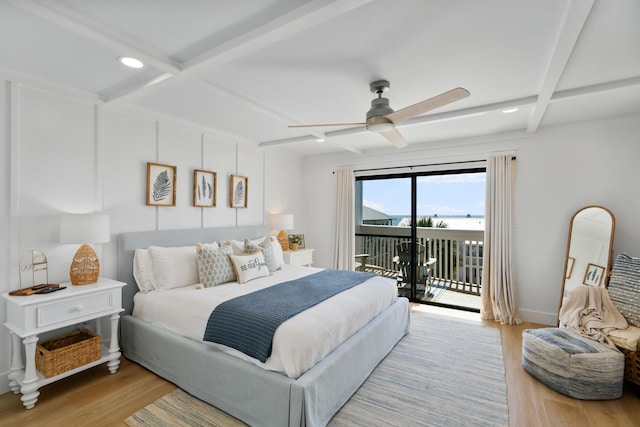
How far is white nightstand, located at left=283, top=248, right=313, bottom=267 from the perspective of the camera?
4.72 metres

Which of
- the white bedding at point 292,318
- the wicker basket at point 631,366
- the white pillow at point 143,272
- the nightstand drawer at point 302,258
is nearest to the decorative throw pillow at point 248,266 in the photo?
the white bedding at point 292,318

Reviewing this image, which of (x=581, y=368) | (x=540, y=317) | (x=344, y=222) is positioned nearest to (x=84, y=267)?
(x=344, y=222)

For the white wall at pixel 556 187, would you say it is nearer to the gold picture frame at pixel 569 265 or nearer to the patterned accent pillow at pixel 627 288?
the gold picture frame at pixel 569 265

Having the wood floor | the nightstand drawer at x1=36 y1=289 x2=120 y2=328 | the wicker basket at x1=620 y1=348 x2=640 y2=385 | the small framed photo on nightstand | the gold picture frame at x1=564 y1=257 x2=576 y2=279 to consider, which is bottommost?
the wood floor

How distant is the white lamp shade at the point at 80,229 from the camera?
8.12 ft

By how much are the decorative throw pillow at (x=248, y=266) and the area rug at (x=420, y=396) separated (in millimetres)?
1103

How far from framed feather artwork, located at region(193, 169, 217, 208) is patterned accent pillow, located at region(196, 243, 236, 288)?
879mm

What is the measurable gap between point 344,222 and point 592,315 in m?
3.32

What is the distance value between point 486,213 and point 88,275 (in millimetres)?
4559

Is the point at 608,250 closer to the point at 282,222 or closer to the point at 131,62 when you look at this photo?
the point at 282,222

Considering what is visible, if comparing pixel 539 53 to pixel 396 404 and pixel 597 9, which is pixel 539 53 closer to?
pixel 597 9

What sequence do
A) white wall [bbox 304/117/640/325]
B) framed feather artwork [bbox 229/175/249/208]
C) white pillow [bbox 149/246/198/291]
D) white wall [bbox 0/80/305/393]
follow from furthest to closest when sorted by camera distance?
framed feather artwork [bbox 229/175/249/208]
white wall [bbox 304/117/640/325]
white pillow [bbox 149/246/198/291]
white wall [bbox 0/80/305/393]

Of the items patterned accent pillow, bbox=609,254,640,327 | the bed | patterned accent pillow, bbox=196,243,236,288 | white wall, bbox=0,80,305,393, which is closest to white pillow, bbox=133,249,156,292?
the bed

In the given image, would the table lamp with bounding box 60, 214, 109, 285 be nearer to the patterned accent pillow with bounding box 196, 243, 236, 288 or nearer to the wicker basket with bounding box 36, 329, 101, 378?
the wicker basket with bounding box 36, 329, 101, 378
